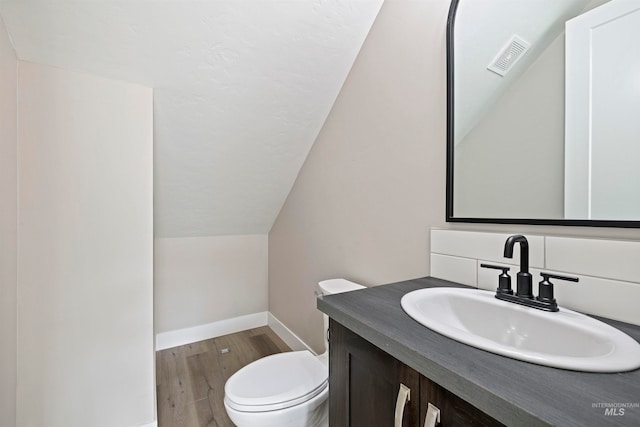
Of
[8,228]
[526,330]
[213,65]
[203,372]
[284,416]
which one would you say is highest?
[213,65]

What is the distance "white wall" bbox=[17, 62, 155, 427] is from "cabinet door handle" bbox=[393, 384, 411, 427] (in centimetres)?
132

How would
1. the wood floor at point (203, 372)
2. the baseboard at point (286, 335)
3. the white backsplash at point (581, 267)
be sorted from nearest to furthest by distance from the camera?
the white backsplash at point (581, 267), the wood floor at point (203, 372), the baseboard at point (286, 335)

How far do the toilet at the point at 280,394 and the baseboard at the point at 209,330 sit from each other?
138 cm

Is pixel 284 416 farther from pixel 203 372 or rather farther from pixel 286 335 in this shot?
pixel 286 335

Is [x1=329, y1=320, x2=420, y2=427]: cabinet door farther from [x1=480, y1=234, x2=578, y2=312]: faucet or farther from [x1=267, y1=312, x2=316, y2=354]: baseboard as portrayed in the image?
[x1=267, y1=312, x2=316, y2=354]: baseboard

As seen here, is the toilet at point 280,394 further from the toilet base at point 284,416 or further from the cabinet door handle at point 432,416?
the cabinet door handle at point 432,416

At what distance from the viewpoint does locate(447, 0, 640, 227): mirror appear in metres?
0.71

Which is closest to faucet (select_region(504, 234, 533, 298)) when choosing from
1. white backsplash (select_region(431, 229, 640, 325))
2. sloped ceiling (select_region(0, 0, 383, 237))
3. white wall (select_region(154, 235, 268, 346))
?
white backsplash (select_region(431, 229, 640, 325))

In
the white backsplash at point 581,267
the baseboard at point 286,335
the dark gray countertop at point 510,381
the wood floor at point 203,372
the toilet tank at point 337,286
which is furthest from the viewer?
the baseboard at point 286,335

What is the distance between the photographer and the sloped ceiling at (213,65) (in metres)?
1.13

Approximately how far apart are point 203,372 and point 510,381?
6.95 feet

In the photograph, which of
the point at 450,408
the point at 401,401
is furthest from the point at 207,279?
the point at 450,408

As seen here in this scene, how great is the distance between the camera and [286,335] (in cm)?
237

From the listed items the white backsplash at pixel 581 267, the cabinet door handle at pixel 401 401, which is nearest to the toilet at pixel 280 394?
the cabinet door handle at pixel 401 401
